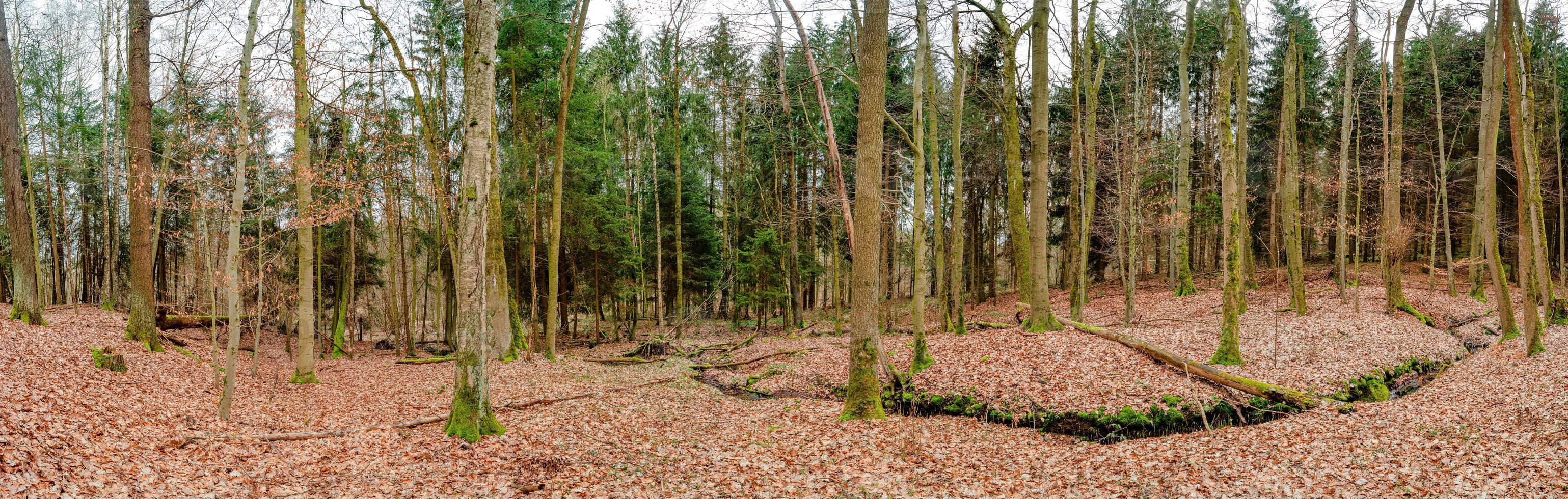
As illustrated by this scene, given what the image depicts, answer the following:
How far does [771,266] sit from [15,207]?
1736 centimetres

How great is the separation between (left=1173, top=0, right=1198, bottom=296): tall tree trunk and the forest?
25 centimetres

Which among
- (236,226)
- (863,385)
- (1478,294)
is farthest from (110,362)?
(1478,294)

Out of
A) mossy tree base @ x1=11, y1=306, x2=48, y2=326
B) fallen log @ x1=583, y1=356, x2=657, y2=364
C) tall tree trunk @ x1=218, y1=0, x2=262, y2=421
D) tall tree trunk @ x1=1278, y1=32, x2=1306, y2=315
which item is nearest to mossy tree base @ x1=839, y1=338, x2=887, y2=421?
tall tree trunk @ x1=218, y1=0, x2=262, y2=421

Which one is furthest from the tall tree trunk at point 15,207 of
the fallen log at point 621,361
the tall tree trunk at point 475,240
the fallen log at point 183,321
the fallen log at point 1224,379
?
the fallen log at point 1224,379

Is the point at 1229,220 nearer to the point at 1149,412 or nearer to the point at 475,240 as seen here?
the point at 1149,412

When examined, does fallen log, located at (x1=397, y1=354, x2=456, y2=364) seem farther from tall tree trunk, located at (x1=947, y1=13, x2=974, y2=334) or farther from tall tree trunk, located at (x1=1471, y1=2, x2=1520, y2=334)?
tall tree trunk, located at (x1=1471, y1=2, x2=1520, y2=334)

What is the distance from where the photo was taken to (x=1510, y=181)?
28.0 meters

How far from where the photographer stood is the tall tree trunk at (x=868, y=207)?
852 centimetres

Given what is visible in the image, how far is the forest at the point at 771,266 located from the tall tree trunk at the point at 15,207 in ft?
0.27

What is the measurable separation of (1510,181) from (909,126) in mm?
26951

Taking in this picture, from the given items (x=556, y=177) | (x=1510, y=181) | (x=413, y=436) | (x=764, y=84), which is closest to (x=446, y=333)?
(x=556, y=177)

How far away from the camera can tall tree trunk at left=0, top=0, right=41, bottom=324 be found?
1156 centimetres

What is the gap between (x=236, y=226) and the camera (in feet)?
25.8

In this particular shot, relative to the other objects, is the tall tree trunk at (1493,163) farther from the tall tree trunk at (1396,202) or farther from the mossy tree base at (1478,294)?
the mossy tree base at (1478,294)
